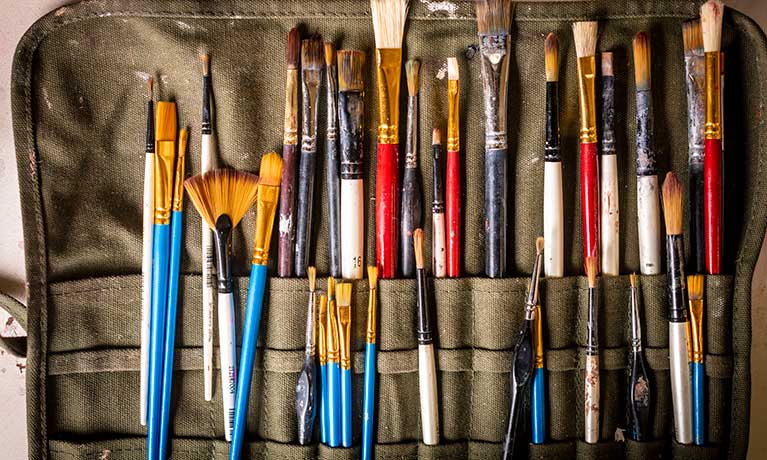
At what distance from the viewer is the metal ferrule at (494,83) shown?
101 centimetres

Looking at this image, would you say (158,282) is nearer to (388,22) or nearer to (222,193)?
(222,193)

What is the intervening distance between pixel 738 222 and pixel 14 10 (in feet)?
3.89

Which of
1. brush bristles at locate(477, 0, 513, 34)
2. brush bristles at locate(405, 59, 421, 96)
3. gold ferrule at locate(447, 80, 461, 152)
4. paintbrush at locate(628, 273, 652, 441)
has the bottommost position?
paintbrush at locate(628, 273, 652, 441)

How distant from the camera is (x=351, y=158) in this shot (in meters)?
1.01

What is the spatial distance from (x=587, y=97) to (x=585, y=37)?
3.4 inches

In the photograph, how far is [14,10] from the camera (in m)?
1.13

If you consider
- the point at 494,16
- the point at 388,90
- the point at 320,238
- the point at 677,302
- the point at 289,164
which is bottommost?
the point at 677,302

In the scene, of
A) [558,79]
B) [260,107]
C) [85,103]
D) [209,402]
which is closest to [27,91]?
[85,103]

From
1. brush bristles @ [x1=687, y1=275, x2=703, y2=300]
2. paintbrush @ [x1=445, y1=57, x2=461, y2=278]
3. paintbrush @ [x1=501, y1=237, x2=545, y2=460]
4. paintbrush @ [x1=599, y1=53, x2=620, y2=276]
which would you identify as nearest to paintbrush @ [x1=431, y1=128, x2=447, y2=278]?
paintbrush @ [x1=445, y1=57, x2=461, y2=278]

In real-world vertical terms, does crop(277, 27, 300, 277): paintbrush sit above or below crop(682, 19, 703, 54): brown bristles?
below

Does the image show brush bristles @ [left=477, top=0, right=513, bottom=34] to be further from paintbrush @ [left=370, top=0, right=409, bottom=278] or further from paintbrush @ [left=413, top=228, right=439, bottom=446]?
paintbrush @ [left=413, top=228, right=439, bottom=446]

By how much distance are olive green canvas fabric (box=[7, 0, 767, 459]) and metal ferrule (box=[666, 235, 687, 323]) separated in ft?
0.07

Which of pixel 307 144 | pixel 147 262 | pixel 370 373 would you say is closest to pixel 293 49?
pixel 307 144

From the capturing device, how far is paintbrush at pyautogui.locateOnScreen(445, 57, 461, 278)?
3.35ft
